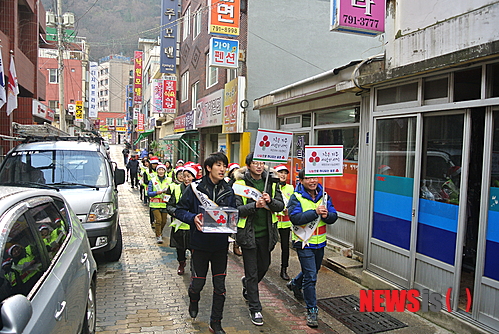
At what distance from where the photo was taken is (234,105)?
14164mm

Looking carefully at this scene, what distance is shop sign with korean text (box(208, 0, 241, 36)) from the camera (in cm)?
1308

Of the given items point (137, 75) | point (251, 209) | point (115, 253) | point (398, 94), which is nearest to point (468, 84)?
point (398, 94)

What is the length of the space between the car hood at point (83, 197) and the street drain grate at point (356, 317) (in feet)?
12.0

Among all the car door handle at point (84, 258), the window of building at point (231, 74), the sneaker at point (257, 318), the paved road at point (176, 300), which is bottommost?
the paved road at point (176, 300)

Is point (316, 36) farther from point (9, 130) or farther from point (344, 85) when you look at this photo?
point (9, 130)

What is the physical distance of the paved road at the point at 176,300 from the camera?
4656 mm

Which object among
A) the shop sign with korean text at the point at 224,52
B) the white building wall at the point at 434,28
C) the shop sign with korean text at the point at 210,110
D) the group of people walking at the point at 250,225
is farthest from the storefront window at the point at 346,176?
the shop sign with korean text at the point at 210,110

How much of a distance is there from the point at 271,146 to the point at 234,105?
925 centimetres

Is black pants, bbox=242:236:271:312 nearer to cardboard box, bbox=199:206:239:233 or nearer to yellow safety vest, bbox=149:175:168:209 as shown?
cardboard box, bbox=199:206:239:233

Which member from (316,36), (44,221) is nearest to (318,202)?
(44,221)

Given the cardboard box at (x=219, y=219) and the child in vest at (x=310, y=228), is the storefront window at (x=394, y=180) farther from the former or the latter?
the cardboard box at (x=219, y=219)

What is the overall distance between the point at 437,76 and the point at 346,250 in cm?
347

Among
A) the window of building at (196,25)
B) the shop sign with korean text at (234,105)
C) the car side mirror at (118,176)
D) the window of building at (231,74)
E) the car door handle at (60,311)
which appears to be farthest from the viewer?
the window of building at (196,25)

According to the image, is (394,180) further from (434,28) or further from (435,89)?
(434,28)
